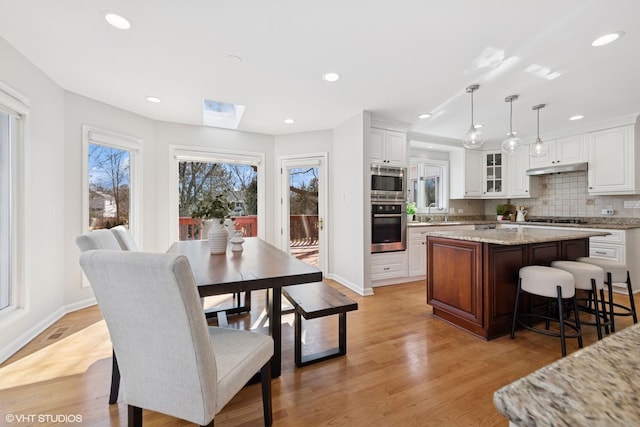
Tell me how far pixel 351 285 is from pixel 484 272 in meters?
1.87

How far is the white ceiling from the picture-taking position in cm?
173

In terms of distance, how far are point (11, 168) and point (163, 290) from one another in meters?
2.54

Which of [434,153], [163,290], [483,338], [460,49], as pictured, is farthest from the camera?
[434,153]

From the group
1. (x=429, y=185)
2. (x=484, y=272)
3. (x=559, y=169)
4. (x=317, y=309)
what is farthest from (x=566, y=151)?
(x=317, y=309)

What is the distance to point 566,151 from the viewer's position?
4305 mm

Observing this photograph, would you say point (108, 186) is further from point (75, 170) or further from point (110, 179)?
point (75, 170)

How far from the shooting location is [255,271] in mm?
1570

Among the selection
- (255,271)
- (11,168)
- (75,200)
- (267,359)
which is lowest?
(267,359)

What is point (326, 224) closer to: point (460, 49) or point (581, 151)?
point (460, 49)

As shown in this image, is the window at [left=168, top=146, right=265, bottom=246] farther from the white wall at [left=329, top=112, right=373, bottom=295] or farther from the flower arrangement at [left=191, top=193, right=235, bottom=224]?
the flower arrangement at [left=191, top=193, right=235, bottom=224]

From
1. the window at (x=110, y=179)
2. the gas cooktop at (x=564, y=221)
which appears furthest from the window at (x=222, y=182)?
the gas cooktop at (x=564, y=221)

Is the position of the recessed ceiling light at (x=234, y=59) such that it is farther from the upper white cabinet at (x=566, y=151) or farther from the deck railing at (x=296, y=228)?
the upper white cabinet at (x=566, y=151)

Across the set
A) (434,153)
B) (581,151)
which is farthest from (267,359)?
(581,151)

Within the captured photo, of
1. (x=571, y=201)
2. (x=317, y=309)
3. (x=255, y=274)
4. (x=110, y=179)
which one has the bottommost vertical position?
(x=317, y=309)
